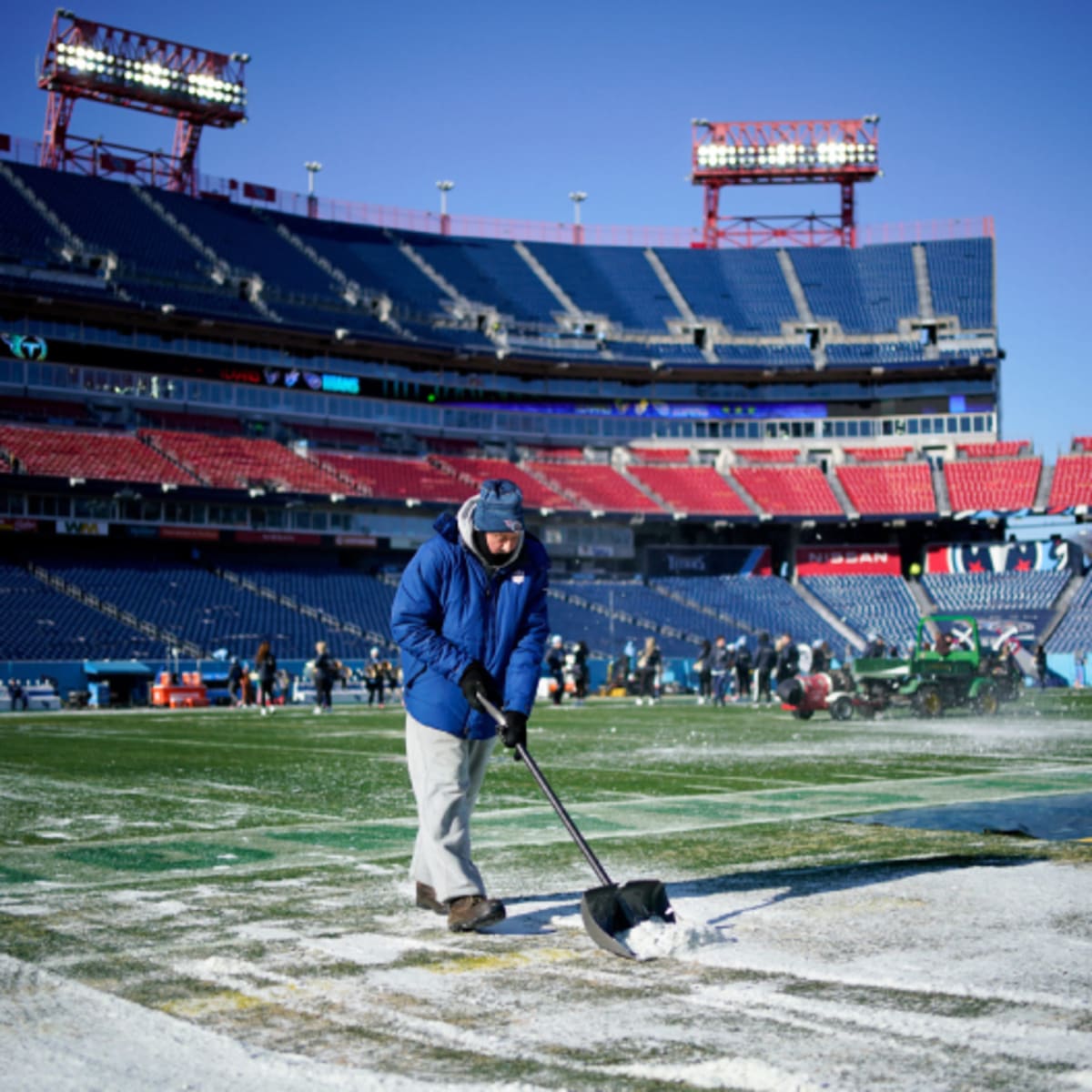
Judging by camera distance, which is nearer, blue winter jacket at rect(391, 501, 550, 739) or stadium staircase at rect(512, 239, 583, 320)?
blue winter jacket at rect(391, 501, 550, 739)

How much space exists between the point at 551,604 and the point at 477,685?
1966 inches

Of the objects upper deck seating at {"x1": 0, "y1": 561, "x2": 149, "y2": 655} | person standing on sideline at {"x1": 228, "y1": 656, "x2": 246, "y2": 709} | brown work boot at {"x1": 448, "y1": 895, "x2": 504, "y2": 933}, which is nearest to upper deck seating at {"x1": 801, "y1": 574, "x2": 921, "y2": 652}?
person standing on sideline at {"x1": 228, "y1": 656, "x2": 246, "y2": 709}

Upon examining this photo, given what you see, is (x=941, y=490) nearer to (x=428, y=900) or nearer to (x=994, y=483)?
(x=994, y=483)

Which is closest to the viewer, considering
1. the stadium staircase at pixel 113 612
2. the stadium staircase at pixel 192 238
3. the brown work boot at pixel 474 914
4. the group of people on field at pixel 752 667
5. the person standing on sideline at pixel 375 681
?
the brown work boot at pixel 474 914

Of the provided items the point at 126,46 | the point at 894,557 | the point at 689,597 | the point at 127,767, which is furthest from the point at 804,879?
the point at 126,46

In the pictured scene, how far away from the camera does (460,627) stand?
638 centimetres

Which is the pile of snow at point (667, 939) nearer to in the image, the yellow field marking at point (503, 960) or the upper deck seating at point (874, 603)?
the yellow field marking at point (503, 960)

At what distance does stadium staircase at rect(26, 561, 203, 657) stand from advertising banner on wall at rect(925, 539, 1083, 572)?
1455 inches

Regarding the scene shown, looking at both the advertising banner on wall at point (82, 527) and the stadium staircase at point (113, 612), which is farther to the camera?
the advertising banner on wall at point (82, 527)

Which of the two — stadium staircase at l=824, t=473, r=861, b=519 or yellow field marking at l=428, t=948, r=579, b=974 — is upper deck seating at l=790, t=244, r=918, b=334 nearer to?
stadium staircase at l=824, t=473, r=861, b=519

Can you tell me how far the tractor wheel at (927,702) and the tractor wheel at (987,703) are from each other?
134 cm

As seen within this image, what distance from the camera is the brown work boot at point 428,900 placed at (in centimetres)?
629

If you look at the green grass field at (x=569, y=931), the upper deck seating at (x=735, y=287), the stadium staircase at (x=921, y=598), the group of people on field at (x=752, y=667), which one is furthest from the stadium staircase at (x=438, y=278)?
the green grass field at (x=569, y=931)

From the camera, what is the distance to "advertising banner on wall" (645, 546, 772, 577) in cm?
6612
